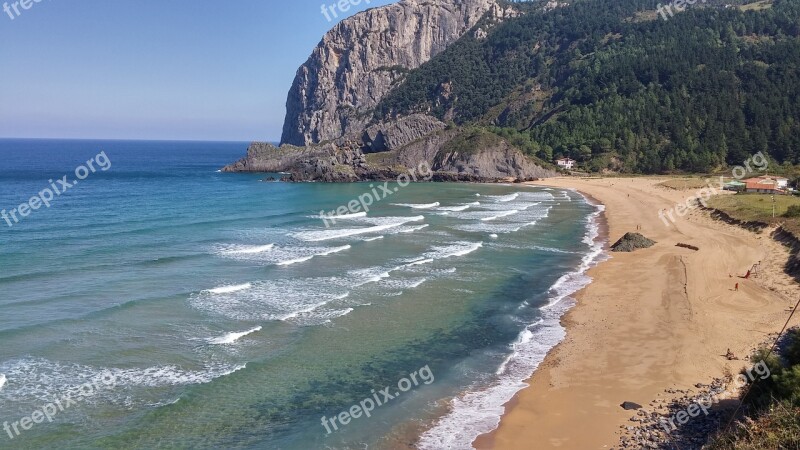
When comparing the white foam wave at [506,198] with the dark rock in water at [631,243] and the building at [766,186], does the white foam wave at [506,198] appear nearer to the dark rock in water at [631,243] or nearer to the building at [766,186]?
the building at [766,186]

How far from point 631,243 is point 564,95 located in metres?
111

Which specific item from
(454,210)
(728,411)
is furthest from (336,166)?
(728,411)

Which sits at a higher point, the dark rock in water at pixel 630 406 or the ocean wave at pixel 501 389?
the ocean wave at pixel 501 389

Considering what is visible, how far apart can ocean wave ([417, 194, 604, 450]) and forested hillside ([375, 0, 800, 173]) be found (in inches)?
3283

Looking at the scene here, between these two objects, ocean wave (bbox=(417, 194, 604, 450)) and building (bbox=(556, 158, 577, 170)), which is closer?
ocean wave (bbox=(417, 194, 604, 450))

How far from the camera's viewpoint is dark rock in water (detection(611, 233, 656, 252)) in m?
40.8

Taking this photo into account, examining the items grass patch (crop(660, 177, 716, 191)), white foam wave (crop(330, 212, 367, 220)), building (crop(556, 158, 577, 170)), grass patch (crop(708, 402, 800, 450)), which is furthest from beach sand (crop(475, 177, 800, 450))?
building (crop(556, 158, 577, 170))

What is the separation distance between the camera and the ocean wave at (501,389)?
15953 mm

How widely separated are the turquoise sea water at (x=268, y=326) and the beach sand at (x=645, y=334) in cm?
114

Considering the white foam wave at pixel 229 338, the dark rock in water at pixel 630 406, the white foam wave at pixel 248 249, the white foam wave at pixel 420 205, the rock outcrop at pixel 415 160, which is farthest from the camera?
the rock outcrop at pixel 415 160

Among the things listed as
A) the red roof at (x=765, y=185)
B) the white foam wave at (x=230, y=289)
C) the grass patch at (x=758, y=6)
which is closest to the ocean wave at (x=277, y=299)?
the white foam wave at (x=230, y=289)

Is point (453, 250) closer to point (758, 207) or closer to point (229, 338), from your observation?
A: point (229, 338)

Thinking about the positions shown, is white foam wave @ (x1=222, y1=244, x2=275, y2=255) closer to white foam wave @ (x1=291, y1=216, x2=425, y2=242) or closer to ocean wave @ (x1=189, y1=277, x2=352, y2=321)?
white foam wave @ (x1=291, y1=216, x2=425, y2=242)

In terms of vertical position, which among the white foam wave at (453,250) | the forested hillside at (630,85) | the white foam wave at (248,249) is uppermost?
the forested hillside at (630,85)
